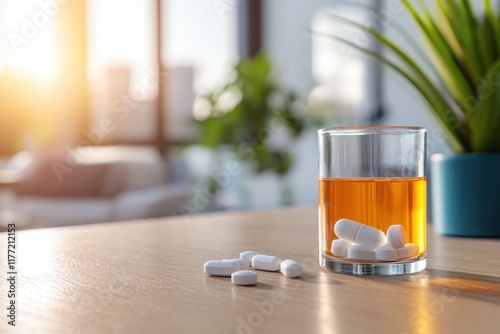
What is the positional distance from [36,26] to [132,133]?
3.54 ft

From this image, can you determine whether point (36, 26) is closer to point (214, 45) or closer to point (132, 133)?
point (132, 133)

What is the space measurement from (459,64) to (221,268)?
0.55m

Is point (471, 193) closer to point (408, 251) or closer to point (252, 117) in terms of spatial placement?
point (408, 251)

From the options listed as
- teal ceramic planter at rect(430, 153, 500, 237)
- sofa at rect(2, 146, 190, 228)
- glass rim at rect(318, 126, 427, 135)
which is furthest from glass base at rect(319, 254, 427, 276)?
sofa at rect(2, 146, 190, 228)

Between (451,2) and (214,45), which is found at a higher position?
(214,45)

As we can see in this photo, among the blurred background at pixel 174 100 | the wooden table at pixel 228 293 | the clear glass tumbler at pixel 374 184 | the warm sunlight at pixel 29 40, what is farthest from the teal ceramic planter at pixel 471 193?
the warm sunlight at pixel 29 40

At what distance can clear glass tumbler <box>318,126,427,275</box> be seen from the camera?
0.64 m

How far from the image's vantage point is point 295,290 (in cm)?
57

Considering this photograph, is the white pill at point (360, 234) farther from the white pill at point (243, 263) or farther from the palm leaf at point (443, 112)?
the palm leaf at point (443, 112)

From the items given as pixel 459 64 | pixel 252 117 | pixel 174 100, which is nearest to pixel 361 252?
pixel 459 64

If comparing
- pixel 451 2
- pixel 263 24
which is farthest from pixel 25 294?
pixel 263 24

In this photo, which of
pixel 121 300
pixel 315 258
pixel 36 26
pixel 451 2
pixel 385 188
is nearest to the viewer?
pixel 121 300

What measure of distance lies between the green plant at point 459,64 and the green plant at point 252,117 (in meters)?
3.53

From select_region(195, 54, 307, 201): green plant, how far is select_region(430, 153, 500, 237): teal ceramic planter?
358 cm
